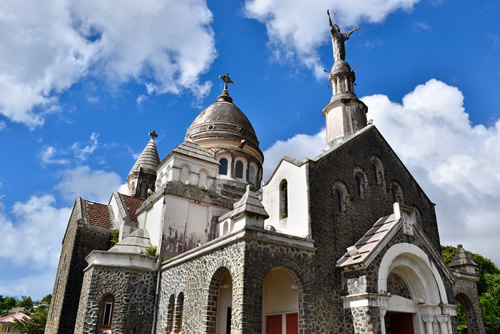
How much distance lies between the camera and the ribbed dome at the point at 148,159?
1334 inches

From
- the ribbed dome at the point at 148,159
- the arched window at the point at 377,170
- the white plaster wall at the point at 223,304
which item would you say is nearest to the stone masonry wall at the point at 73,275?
the white plaster wall at the point at 223,304

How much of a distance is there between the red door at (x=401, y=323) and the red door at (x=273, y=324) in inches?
196

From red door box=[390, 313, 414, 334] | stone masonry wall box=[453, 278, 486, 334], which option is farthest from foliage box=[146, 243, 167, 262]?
stone masonry wall box=[453, 278, 486, 334]

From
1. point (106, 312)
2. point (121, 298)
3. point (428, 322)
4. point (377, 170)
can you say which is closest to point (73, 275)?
point (106, 312)

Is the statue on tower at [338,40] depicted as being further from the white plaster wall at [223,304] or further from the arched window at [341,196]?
the white plaster wall at [223,304]

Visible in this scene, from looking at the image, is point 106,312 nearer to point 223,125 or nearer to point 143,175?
point 223,125

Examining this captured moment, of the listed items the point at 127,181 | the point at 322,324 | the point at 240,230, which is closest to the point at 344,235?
the point at 322,324

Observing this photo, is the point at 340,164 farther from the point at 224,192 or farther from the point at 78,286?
the point at 78,286

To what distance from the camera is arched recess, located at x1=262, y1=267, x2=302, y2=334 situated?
1526cm

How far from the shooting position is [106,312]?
18.0 metres

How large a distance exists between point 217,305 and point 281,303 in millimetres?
2788

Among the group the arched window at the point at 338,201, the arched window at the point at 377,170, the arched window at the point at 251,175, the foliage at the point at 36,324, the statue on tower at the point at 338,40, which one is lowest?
the foliage at the point at 36,324

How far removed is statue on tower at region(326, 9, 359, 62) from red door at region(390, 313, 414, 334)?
1533 centimetres

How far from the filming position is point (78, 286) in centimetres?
2144
